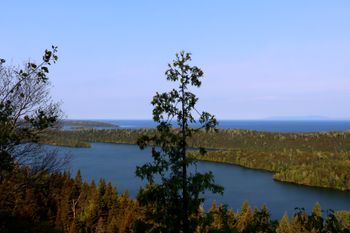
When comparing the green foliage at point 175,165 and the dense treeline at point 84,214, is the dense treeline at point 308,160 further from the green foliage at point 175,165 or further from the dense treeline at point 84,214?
the green foliage at point 175,165

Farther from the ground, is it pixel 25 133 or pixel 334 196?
pixel 25 133

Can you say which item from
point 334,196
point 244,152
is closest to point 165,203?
point 334,196

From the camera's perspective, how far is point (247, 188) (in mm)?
104625

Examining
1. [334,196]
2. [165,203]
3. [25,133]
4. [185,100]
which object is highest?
[185,100]

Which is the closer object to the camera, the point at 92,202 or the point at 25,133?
the point at 25,133

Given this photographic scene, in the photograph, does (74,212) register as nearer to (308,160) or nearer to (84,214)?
(84,214)

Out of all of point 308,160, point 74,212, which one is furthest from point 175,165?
point 308,160

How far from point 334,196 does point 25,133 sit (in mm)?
97317

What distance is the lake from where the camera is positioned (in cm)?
8619

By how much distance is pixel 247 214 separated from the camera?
1996 inches

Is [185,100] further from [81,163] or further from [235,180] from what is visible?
[81,163]

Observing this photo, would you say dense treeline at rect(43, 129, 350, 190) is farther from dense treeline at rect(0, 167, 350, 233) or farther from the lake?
dense treeline at rect(0, 167, 350, 233)

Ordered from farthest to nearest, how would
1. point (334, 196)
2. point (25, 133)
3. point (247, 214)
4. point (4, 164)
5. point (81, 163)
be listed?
point (81, 163) → point (334, 196) → point (247, 214) → point (25, 133) → point (4, 164)

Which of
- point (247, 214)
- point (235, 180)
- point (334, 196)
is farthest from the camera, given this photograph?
point (235, 180)
